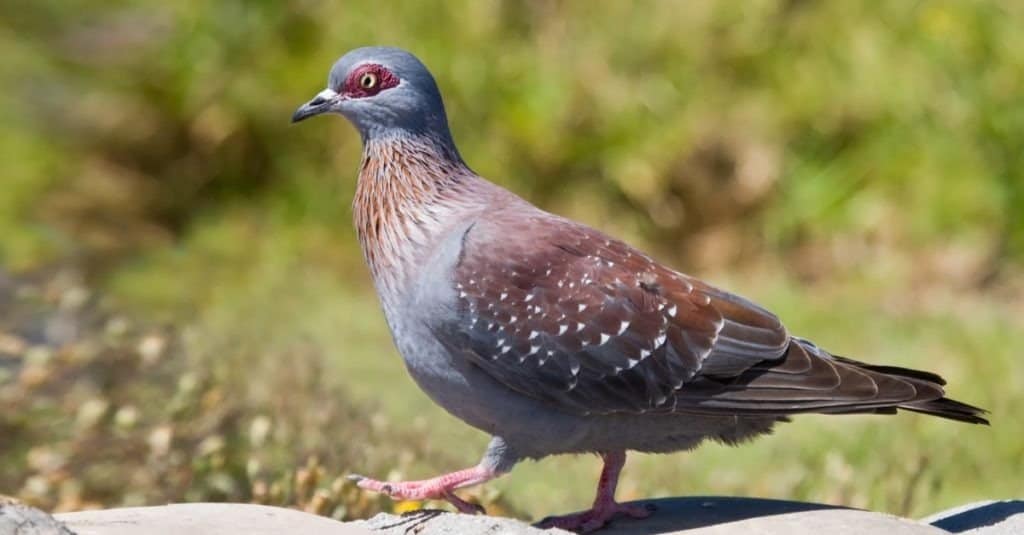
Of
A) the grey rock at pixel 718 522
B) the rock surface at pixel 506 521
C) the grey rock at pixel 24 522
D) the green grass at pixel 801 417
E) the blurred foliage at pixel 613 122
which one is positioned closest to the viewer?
the grey rock at pixel 24 522

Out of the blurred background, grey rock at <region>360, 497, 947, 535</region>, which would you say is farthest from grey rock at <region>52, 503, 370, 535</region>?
the blurred background

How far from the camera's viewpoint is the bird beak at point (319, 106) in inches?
202

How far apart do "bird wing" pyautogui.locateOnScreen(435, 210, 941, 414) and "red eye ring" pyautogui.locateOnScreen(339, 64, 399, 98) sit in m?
0.59

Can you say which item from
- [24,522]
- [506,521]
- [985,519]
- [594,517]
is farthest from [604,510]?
[24,522]

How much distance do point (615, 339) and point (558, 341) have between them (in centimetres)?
18

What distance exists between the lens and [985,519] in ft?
16.5

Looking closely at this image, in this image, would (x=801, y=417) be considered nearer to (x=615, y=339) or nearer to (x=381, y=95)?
(x=615, y=339)

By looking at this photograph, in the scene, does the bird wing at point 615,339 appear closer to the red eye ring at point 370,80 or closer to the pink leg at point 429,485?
the pink leg at point 429,485

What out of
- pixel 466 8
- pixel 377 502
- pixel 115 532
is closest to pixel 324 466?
pixel 377 502

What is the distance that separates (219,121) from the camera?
10.6 m

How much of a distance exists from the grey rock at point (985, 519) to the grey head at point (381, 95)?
208 centimetres

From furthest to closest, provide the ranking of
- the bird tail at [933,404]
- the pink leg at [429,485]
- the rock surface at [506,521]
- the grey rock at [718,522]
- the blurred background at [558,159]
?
the blurred background at [558,159]
the bird tail at [933,404]
the pink leg at [429,485]
the grey rock at [718,522]
the rock surface at [506,521]

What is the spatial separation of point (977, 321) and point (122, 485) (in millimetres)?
5012

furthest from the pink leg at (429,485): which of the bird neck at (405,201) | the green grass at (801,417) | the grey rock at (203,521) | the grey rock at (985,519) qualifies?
the grey rock at (985,519)
